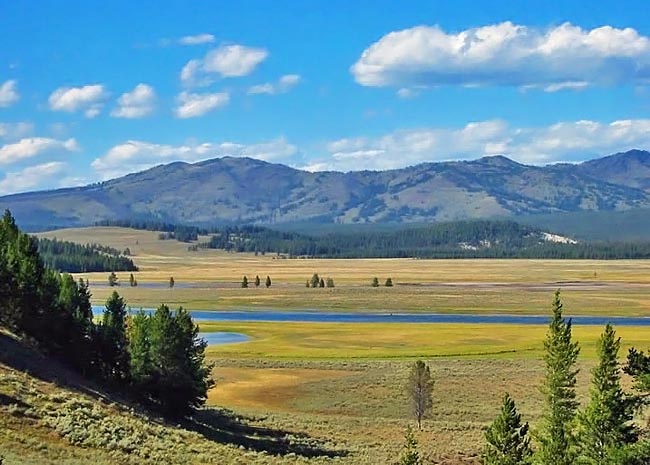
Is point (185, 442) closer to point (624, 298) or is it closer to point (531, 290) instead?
point (624, 298)

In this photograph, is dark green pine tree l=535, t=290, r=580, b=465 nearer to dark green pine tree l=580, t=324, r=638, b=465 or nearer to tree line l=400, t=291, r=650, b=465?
tree line l=400, t=291, r=650, b=465

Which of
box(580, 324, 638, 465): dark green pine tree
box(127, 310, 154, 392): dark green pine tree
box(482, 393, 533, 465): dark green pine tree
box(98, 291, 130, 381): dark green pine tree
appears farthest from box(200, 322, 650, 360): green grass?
box(580, 324, 638, 465): dark green pine tree

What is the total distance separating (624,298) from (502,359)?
76.2 m

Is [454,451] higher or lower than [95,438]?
lower

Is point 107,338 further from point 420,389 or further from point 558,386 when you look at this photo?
point 558,386

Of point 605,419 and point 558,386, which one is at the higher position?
point 558,386

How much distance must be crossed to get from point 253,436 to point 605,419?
26430 millimetres

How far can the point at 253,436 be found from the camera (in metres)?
48.4

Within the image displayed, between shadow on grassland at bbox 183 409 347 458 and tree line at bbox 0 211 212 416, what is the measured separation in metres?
1.83

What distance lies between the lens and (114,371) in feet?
172

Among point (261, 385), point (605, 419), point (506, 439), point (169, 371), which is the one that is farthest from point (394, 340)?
point (605, 419)

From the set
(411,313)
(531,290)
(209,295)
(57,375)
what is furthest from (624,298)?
(57,375)

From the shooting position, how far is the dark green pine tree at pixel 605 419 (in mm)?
25047

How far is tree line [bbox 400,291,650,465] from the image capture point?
889 inches
